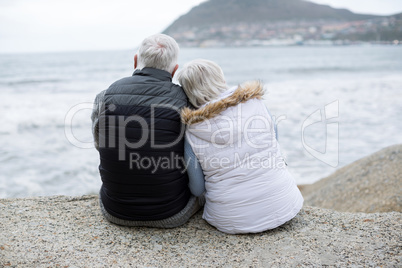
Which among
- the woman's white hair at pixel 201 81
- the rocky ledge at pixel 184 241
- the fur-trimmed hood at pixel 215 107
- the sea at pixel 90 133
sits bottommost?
the sea at pixel 90 133

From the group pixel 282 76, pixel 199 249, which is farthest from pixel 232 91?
pixel 282 76

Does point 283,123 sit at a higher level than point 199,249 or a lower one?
lower

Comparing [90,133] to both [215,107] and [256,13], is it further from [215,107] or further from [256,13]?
[256,13]

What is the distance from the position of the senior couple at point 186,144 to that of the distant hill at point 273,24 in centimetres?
5919

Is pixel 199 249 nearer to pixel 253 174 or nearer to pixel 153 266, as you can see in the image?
pixel 153 266

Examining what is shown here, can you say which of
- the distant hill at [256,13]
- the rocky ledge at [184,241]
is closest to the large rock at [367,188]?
the rocky ledge at [184,241]

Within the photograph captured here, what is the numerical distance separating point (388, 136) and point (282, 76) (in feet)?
53.6

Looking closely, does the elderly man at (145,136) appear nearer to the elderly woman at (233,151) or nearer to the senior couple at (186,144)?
the senior couple at (186,144)

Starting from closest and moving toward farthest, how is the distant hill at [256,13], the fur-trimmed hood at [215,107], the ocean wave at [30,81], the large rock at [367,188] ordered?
1. the fur-trimmed hood at [215,107]
2. the large rock at [367,188]
3. the ocean wave at [30,81]
4. the distant hill at [256,13]

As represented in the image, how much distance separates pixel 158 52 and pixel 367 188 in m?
4.02

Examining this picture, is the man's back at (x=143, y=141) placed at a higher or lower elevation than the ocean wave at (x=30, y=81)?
higher

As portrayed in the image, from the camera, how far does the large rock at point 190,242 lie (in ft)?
7.94

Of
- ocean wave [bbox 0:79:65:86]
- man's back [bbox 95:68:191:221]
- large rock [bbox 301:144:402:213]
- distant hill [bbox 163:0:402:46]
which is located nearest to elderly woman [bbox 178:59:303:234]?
man's back [bbox 95:68:191:221]

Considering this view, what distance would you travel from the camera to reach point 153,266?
94.2 inches
